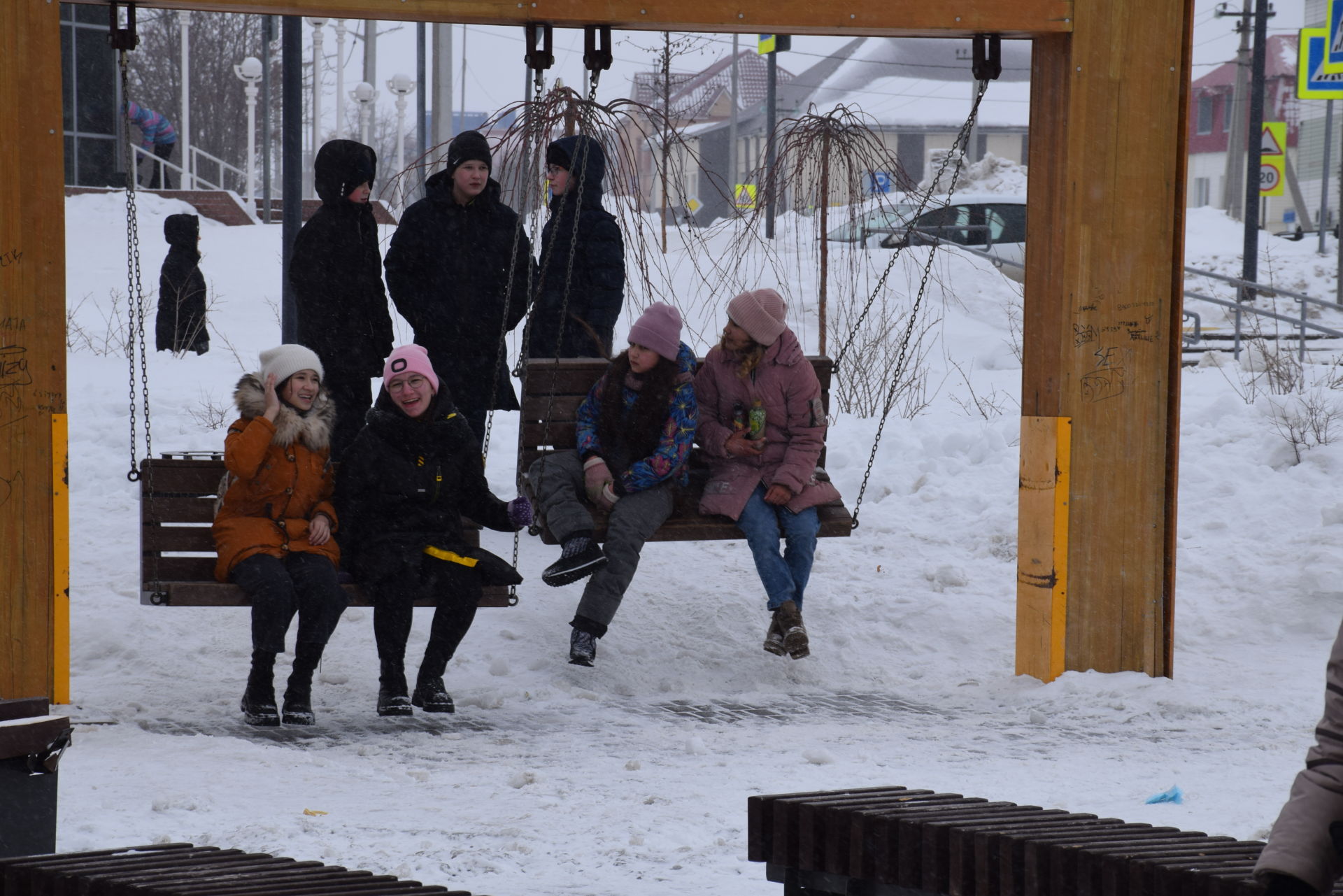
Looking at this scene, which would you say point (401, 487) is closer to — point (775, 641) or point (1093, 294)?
point (775, 641)

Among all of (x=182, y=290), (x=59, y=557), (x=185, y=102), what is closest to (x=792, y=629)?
(x=59, y=557)

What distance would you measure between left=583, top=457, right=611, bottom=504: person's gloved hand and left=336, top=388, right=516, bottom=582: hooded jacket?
0.61 m

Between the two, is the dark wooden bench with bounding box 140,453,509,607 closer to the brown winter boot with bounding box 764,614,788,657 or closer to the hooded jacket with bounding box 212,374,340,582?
the hooded jacket with bounding box 212,374,340,582

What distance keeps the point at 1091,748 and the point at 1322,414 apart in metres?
4.60

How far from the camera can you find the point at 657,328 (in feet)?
21.6

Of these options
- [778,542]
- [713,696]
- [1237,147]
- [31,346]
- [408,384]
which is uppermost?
[1237,147]

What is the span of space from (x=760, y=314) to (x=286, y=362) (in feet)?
6.73

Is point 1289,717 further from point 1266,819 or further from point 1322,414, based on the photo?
point 1322,414

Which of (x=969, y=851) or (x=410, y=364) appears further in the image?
(x=410, y=364)

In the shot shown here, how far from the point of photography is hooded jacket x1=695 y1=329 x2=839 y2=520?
6.67 meters

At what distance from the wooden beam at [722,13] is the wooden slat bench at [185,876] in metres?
3.57

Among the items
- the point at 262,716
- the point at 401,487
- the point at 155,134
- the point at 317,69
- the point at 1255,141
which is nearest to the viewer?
the point at 262,716

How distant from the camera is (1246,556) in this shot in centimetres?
805

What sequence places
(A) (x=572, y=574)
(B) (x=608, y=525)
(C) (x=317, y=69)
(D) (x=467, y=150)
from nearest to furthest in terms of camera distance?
(A) (x=572, y=574)
(B) (x=608, y=525)
(D) (x=467, y=150)
(C) (x=317, y=69)
